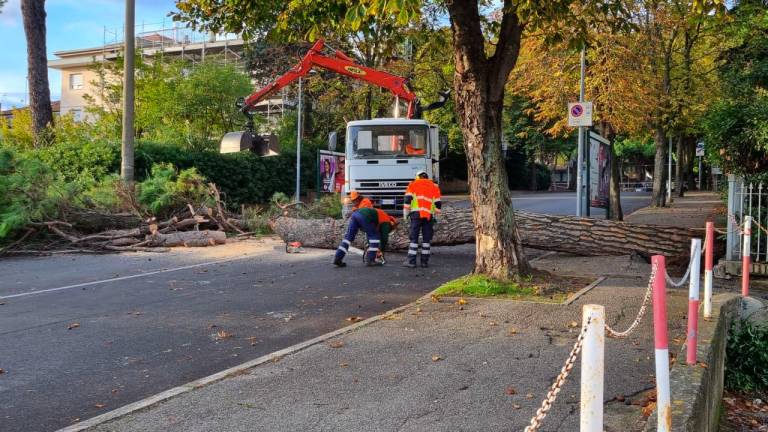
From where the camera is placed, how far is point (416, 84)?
32219 millimetres

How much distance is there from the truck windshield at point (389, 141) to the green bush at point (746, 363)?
998 cm

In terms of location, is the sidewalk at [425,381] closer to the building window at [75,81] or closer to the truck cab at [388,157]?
the truck cab at [388,157]

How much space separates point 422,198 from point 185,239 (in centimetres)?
614

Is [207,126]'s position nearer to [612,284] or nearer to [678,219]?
[678,219]

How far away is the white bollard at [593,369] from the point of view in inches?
105

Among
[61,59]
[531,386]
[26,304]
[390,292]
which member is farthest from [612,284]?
[61,59]

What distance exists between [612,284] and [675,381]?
5.74 meters

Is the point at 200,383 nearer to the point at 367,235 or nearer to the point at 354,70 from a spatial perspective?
the point at 367,235

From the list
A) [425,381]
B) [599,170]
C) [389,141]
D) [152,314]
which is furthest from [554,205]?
[425,381]

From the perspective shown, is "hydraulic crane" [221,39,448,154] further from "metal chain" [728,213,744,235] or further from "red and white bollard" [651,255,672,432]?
"red and white bollard" [651,255,672,432]

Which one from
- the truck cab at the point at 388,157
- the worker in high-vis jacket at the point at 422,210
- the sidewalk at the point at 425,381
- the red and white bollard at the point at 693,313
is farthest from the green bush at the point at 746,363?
the truck cab at the point at 388,157

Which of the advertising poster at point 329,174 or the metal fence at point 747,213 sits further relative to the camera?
the advertising poster at point 329,174

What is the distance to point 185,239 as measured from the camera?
52.4 ft

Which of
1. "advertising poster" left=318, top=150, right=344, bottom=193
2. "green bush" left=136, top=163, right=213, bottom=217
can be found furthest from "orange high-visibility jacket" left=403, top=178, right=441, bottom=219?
"advertising poster" left=318, top=150, right=344, bottom=193
